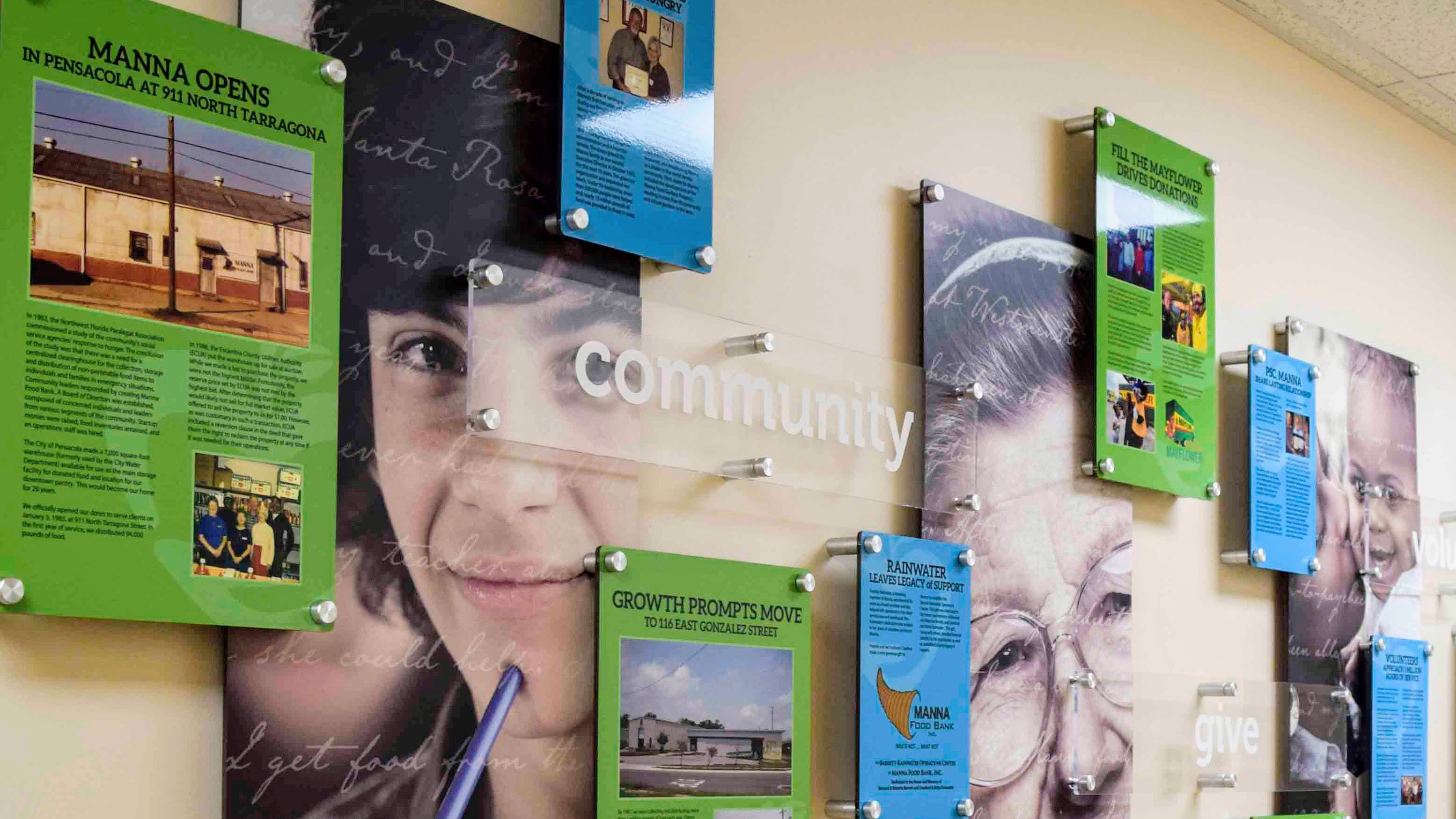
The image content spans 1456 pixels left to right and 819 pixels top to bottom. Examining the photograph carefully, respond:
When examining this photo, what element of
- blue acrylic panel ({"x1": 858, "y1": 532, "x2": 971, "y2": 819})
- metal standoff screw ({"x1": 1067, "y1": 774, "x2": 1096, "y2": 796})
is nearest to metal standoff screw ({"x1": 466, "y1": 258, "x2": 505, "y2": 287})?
blue acrylic panel ({"x1": 858, "y1": 532, "x2": 971, "y2": 819})

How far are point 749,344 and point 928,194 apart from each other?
1.43ft

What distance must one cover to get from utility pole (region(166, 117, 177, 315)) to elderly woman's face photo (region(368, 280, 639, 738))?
215mm

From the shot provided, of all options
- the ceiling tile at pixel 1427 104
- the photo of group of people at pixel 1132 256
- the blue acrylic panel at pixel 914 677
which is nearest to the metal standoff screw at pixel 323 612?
the blue acrylic panel at pixel 914 677

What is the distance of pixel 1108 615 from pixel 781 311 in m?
0.79

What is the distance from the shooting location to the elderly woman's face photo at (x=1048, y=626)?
2178 mm

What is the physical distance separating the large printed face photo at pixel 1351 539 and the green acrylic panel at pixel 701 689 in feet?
4.28

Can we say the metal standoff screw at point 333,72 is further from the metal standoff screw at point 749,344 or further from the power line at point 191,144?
the metal standoff screw at point 749,344

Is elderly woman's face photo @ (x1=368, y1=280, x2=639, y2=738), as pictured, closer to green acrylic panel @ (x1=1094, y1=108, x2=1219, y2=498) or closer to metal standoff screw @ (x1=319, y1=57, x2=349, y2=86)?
metal standoff screw @ (x1=319, y1=57, x2=349, y2=86)

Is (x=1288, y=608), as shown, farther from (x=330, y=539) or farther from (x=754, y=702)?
(x=330, y=539)

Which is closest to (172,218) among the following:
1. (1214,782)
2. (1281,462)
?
(1214,782)

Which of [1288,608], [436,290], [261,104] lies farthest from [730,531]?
[1288,608]

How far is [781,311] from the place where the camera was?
77.6 inches

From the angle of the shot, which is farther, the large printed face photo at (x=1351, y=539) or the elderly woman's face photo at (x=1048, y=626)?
the large printed face photo at (x=1351, y=539)

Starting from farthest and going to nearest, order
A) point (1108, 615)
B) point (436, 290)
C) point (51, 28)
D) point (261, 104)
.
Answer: point (1108, 615) → point (436, 290) → point (261, 104) → point (51, 28)
